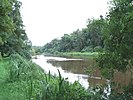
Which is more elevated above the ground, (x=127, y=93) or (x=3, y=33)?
(x=3, y=33)

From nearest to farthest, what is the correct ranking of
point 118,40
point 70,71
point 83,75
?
1. point 118,40
2. point 83,75
3. point 70,71

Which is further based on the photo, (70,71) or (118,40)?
(70,71)

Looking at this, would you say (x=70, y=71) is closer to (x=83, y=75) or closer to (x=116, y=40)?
(x=83, y=75)

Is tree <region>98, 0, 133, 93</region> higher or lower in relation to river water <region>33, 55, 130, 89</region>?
higher

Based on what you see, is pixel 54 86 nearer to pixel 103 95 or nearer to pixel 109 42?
pixel 103 95

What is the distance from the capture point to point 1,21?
15281mm

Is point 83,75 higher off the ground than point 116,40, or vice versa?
point 116,40

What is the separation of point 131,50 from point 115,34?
0.54 metres

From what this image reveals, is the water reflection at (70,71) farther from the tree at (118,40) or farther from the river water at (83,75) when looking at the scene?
the tree at (118,40)

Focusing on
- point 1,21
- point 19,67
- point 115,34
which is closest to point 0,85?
point 19,67

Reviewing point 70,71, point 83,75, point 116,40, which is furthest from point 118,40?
point 70,71

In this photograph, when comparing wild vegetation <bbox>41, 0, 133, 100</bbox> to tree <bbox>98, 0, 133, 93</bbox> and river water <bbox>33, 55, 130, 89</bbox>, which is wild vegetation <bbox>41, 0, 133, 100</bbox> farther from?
river water <bbox>33, 55, 130, 89</bbox>

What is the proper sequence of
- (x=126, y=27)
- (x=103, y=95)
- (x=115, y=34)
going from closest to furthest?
(x=126, y=27), (x=115, y=34), (x=103, y=95)

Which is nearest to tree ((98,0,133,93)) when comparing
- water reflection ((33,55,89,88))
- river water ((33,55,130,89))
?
river water ((33,55,130,89))
